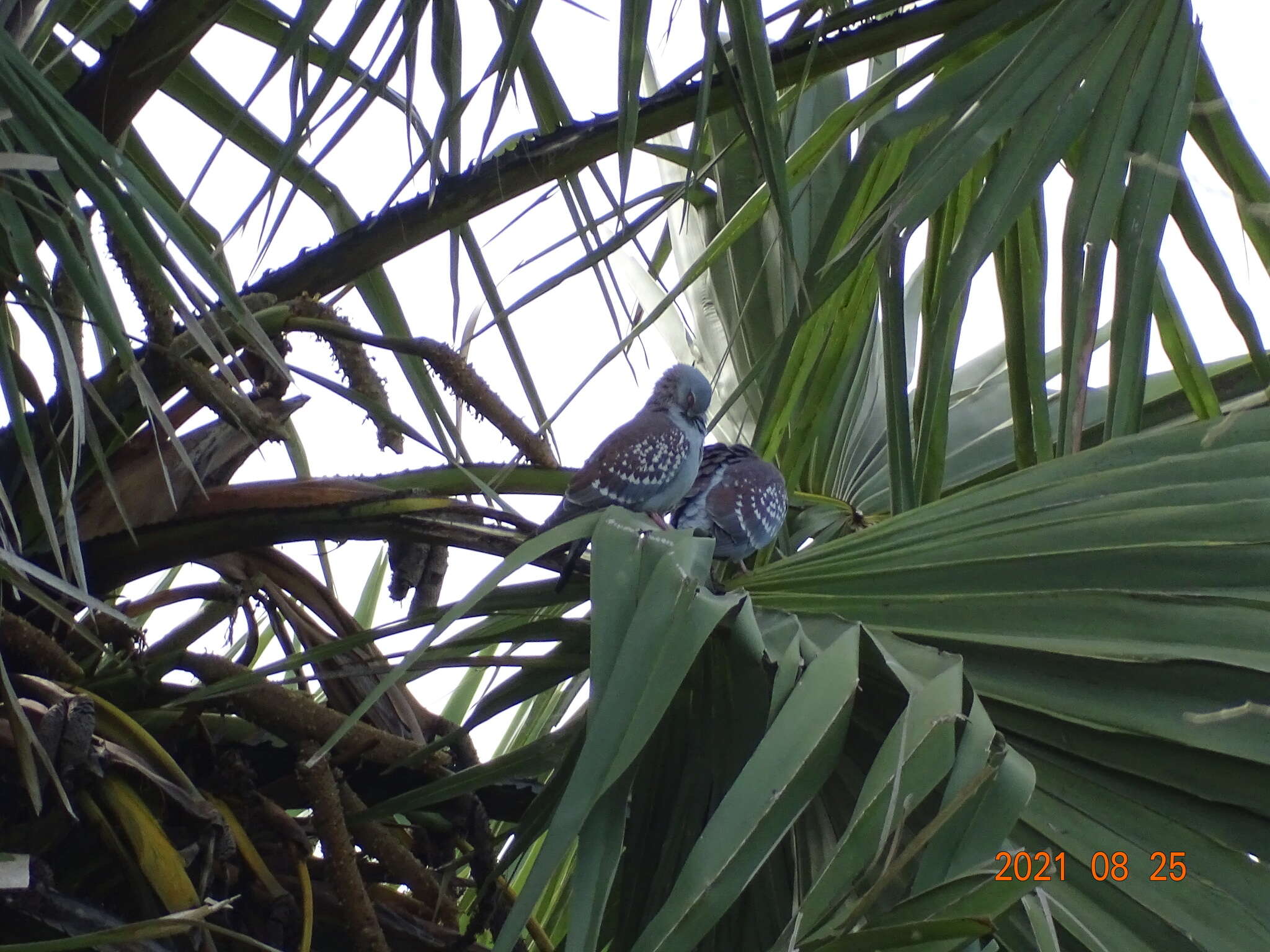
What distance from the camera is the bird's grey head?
95.6 inches

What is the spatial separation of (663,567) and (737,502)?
1.25m

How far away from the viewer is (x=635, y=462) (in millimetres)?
2133

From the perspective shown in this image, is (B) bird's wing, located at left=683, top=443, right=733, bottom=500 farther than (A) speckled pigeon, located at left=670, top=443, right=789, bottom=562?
Yes

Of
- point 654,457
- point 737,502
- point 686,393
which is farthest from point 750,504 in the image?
point 686,393

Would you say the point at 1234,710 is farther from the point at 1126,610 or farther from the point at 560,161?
the point at 560,161

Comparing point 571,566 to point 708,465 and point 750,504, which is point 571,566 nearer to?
point 750,504

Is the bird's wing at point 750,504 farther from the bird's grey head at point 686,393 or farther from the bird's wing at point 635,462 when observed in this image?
the bird's grey head at point 686,393

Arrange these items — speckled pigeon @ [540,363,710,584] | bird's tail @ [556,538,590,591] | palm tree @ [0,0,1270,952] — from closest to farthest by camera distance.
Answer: palm tree @ [0,0,1270,952] < bird's tail @ [556,538,590,591] < speckled pigeon @ [540,363,710,584]

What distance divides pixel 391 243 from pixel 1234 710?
1018mm

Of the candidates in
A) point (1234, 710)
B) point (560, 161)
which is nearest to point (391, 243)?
point (560, 161)
